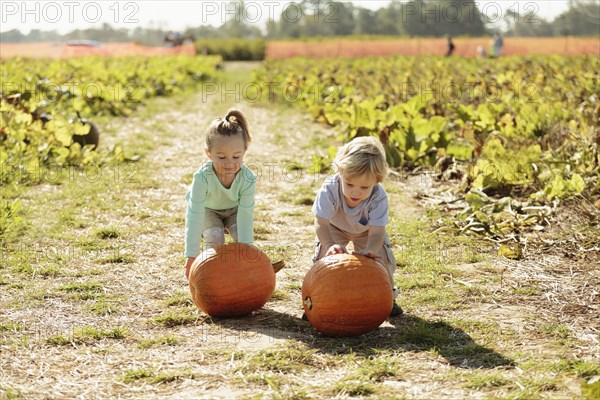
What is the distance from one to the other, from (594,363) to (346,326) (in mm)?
1149

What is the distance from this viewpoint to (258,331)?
406 centimetres

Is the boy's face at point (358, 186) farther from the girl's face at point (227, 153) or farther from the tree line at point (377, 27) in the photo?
the tree line at point (377, 27)

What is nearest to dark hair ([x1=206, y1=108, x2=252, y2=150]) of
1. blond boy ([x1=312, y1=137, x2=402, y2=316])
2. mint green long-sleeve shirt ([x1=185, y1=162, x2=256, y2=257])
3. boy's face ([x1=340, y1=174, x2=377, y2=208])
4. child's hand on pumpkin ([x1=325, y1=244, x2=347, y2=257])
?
mint green long-sleeve shirt ([x1=185, y1=162, x2=256, y2=257])

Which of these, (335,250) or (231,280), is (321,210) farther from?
(231,280)

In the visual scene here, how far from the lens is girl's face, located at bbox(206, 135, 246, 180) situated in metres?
4.51

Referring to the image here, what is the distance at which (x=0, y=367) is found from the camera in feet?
11.7

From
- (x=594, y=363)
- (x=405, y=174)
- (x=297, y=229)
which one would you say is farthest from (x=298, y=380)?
(x=405, y=174)

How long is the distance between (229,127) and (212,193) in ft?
1.61

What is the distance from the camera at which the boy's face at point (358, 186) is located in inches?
159

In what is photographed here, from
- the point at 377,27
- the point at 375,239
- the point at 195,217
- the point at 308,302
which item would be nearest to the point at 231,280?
the point at 308,302

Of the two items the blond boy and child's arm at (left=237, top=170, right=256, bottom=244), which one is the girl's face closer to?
child's arm at (left=237, top=170, right=256, bottom=244)

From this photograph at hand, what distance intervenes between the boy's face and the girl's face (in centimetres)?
70

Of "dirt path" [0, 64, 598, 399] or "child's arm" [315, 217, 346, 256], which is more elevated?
"child's arm" [315, 217, 346, 256]

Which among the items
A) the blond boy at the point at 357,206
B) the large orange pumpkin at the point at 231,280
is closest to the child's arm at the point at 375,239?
the blond boy at the point at 357,206
